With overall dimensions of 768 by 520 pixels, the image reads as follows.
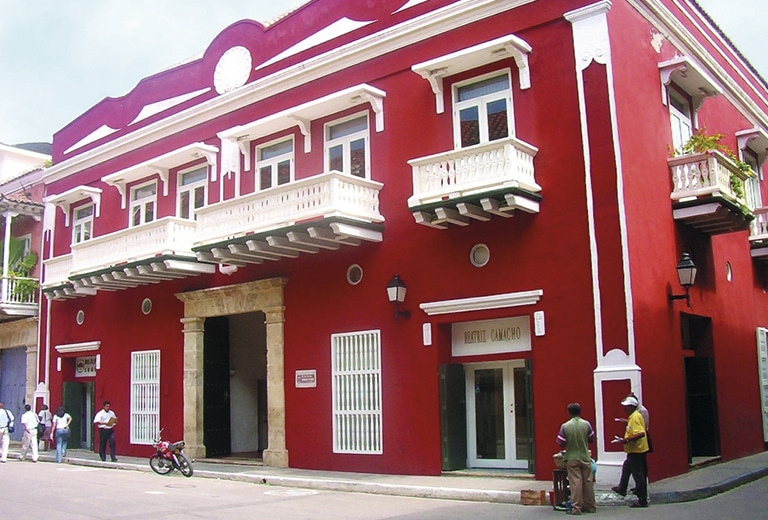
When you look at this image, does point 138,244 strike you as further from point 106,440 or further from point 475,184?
point 475,184

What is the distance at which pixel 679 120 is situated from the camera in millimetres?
16719

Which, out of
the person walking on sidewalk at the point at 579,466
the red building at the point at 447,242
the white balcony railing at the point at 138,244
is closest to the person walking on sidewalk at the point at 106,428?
the red building at the point at 447,242

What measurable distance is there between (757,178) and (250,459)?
1441 cm

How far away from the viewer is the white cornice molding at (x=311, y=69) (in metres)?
15.5

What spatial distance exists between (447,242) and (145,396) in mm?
10329

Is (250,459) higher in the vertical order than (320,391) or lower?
lower

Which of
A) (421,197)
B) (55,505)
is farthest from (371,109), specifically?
(55,505)

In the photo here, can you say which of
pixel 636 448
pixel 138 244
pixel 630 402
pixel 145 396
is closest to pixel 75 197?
pixel 138 244

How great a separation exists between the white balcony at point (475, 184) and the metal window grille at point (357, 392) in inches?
123

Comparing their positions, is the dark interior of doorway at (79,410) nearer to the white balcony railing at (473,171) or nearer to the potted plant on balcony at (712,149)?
the white balcony railing at (473,171)

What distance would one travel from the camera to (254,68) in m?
19.8

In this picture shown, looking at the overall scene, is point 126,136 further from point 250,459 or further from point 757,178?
point 757,178

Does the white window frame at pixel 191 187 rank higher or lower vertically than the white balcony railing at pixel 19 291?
higher

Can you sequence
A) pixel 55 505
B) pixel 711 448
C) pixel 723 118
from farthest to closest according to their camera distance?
pixel 723 118 → pixel 711 448 → pixel 55 505
